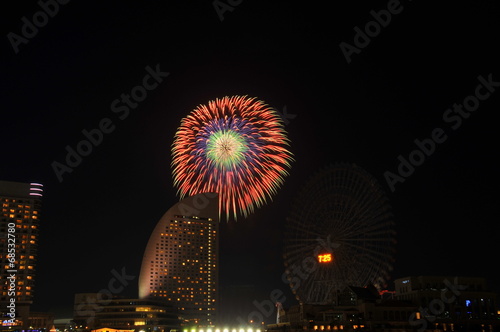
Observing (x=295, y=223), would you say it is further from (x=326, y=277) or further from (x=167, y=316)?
(x=167, y=316)

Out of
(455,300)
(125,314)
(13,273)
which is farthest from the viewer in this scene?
(13,273)

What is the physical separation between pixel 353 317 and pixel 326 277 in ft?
37.5

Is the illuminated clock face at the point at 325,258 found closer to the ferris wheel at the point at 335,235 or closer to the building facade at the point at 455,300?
the ferris wheel at the point at 335,235

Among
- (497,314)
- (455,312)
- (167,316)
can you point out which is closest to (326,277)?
(455,312)

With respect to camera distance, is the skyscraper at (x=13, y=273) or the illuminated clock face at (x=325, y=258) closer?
the illuminated clock face at (x=325, y=258)

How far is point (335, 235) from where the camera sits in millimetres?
132250

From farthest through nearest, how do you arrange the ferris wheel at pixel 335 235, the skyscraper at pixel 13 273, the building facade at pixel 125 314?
the skyscraper at pixel 13 273 → the building facade at pixel 125 314 → the ferris wheel at pixel 335 235

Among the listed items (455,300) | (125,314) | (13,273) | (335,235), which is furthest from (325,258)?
(13,273)

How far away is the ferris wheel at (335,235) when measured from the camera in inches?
5010

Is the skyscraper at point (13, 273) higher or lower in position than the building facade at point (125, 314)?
higher

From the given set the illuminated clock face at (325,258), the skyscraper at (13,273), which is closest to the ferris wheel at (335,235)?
the illuminated clock face at (325,258)

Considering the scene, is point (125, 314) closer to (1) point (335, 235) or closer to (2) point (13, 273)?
(2) point (13, 273)

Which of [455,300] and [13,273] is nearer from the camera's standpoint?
[455,300]

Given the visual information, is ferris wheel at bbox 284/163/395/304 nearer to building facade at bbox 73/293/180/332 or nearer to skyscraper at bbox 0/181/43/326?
building facade at bbox 73/293/180/332
